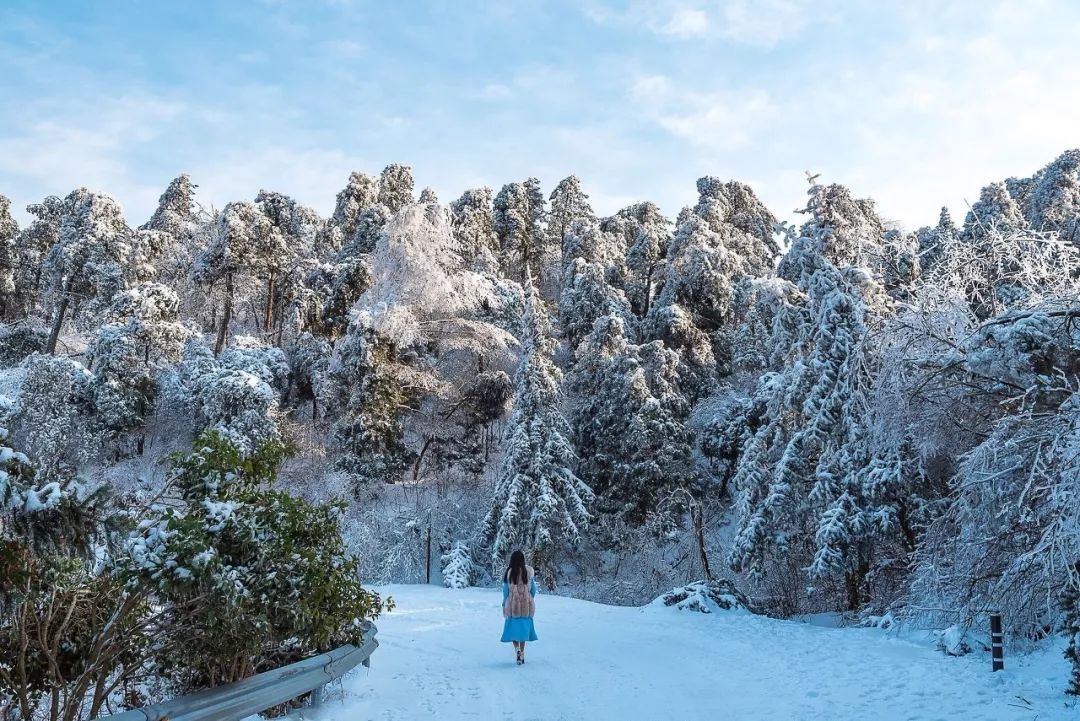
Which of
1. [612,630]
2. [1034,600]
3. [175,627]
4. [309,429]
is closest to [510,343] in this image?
[309,429]

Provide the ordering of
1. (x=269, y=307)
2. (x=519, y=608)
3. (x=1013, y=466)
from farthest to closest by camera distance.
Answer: (x=269, y=307), (x=519, y=608), (x=1013, y=466)

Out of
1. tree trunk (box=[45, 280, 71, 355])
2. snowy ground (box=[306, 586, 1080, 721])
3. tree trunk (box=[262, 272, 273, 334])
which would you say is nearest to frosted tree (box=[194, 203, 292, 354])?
tree trunk (box=[262, 272, 273, 334])

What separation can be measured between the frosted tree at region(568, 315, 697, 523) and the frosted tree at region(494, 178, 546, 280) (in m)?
17.6

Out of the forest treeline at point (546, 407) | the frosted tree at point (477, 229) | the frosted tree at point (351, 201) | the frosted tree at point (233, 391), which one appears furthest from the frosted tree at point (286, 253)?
the frosted tree at point (477, 229)

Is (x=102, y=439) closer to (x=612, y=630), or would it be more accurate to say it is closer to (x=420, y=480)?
(x=420, y=480)

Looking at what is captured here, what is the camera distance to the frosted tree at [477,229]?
37.4 m

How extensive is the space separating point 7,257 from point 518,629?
4413cm

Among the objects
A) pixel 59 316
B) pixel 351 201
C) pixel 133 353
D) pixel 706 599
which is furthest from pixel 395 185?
pixel 706 599

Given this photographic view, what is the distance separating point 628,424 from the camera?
25.9 m

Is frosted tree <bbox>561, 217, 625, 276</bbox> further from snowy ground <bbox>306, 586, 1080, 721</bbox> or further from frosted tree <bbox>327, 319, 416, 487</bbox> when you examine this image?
snowy ground <bbox>306, 586, 1080, 721</bbox>

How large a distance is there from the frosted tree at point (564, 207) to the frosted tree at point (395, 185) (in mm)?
8899

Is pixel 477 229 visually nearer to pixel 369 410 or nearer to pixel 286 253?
pixel 286 253

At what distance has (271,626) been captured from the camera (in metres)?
5.90

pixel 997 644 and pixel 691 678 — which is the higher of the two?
pixel 997 644
